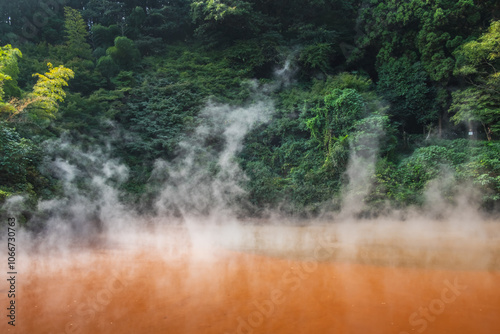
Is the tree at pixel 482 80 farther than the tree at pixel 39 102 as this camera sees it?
Yes

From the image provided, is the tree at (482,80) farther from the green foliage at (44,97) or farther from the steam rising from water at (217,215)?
the green foliage at (44,97)

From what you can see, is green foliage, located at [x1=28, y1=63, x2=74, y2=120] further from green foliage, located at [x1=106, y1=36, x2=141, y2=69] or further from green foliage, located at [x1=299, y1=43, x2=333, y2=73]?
green foliage, located at [x1=299, y1=43, x2=333, y2=73]

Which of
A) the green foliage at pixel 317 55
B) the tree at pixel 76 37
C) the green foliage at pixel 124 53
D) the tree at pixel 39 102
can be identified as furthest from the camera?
the tree at pixel 76 37

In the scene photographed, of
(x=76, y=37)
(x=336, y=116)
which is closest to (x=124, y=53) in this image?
(x=76, y=37)

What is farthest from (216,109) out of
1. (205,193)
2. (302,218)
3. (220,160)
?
(302,218)

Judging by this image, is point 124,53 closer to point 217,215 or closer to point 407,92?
point 217,215

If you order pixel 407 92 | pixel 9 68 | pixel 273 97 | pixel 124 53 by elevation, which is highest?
pixel 124 53

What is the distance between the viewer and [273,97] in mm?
13359

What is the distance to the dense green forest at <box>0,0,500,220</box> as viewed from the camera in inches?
373

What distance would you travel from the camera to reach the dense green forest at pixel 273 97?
948 centimetres

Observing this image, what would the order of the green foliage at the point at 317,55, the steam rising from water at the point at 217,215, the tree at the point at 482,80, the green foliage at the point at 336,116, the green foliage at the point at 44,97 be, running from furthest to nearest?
the green foliage at the point at 317,55, the green foliage at the point at 336,116, the tree at the point at 482,80, the green foliage at the point at 44,97, the steam rising from water at the point at 217,215

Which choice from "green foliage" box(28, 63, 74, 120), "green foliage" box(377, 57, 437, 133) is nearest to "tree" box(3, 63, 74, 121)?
"green foliage" box(28, 63, 74, 120)

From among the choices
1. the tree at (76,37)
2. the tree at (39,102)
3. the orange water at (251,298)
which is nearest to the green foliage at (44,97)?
the tree at (39,102)

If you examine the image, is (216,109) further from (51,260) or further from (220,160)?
(51,260)
